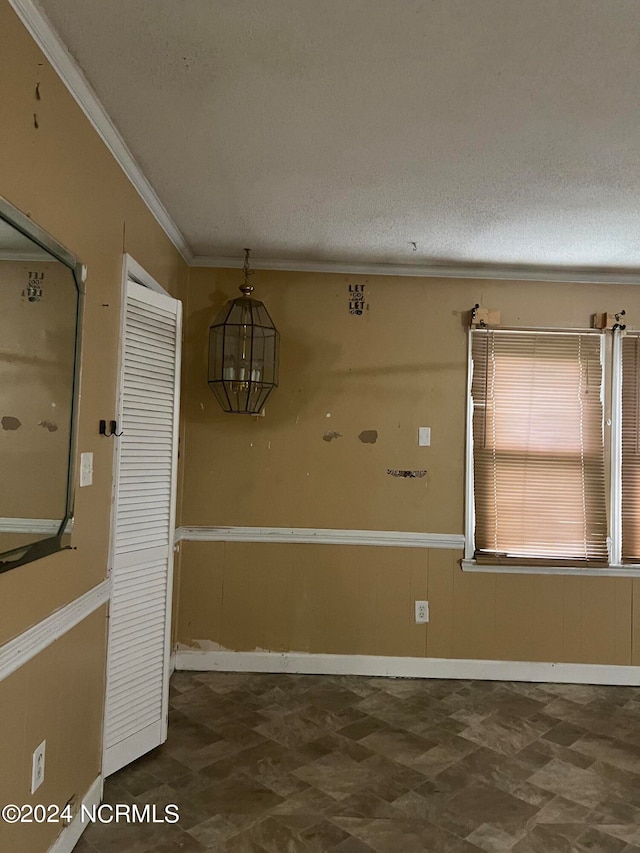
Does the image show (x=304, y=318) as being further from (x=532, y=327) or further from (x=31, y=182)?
(x=31, y=182)

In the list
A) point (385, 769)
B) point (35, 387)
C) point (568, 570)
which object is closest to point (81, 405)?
point (35, 387)

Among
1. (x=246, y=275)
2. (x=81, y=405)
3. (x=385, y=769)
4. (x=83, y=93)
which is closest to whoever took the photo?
(x=83, y=93)

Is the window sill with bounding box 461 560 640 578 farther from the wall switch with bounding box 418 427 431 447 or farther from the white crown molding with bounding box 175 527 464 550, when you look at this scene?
the wall switch with bounding box 418 427 431 447

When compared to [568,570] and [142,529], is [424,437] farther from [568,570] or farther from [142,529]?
[142,529]

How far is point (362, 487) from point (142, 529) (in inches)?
59.8

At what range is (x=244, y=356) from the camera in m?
3.59

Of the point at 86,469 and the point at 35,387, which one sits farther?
the point at 86,469

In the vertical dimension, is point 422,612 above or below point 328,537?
below

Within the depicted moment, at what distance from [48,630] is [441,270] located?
9.67 feet

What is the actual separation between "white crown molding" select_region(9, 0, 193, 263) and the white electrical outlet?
78.3 inches

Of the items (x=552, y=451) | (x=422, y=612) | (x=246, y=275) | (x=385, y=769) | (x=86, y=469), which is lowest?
(x=385, y=769)

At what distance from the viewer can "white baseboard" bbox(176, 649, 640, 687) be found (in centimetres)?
371

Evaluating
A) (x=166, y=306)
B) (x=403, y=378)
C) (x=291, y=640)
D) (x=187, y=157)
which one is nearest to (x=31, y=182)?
(x=187, y=157)

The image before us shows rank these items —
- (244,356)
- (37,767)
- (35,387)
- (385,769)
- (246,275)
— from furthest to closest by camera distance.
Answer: (246,275), (244,356), (385,769), (37,767), (35,387)
